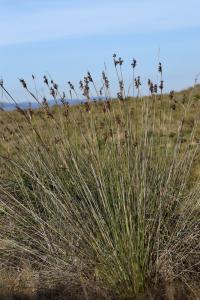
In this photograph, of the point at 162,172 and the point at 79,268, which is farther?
the point at 162,172

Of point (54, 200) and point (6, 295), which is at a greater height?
point (54, 200)

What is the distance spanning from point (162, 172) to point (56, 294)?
1437 mm

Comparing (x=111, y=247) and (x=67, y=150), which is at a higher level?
(x=67, y=150)

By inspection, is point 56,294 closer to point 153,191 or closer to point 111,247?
point 111,247

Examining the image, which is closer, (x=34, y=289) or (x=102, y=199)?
(x=102, y=199)

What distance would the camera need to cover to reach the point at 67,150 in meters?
5.77

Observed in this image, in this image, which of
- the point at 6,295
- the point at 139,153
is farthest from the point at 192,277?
the point at 6,295

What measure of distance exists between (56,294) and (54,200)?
0.82 metres

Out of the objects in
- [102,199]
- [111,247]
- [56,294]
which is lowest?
[56,294]

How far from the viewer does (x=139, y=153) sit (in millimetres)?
5320

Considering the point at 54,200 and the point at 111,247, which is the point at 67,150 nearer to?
the point at 54,200

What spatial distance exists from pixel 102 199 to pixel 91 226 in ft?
1.07

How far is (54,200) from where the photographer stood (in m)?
5.59

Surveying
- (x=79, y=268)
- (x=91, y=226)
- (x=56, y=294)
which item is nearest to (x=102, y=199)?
(x=91, y=226)
